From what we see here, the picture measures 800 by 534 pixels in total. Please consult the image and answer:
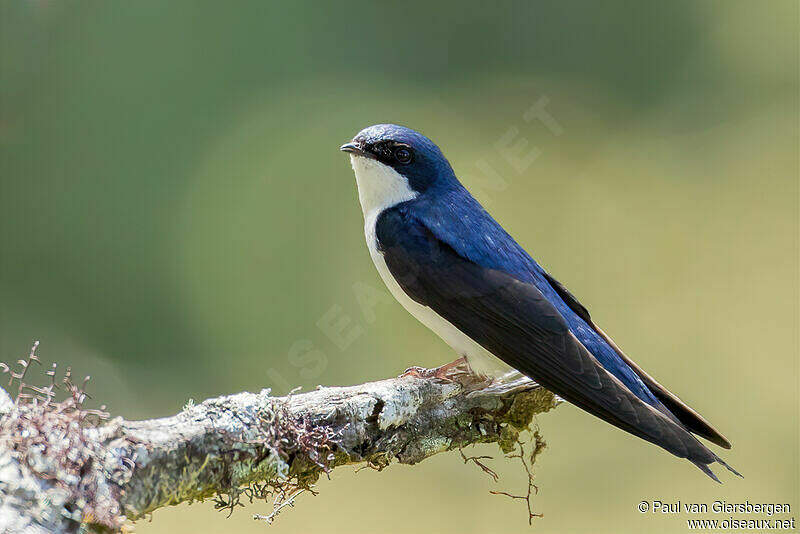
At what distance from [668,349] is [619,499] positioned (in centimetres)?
111

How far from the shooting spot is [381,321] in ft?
17.7

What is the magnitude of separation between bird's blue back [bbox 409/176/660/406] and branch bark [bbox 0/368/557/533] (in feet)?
0.87

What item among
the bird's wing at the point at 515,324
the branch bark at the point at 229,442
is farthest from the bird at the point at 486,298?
the branch bark at the point at 229,442

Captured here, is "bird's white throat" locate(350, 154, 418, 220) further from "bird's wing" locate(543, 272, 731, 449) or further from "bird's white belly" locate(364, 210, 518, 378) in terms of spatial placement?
"bird's wing" locate(543, 272, 731, 449)

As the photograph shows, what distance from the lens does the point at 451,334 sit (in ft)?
8.68

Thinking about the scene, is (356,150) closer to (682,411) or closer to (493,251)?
(493,251)

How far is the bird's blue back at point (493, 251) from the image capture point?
2.56m

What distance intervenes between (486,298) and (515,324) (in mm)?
118

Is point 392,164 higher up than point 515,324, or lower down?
higher up

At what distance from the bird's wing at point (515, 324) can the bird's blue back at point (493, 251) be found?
0.12ft

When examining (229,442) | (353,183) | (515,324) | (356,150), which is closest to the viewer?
(229,442)

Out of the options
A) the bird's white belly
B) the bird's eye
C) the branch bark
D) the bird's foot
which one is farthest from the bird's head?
the branch bark

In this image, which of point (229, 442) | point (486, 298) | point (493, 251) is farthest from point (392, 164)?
point (229, 442)

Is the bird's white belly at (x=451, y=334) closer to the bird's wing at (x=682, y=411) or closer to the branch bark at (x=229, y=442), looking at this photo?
the branch bark at (x=229, y=442)
